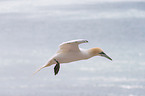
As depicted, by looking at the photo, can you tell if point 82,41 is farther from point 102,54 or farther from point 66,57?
point 102,54

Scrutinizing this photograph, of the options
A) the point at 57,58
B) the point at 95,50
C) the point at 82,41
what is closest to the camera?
the point at 82,41

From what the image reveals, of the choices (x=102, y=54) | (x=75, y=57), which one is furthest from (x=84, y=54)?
(x=102, y=54)

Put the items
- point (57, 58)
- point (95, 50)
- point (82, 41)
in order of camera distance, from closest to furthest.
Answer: point (82, 41) < point (57, 58) < point (95, 50)

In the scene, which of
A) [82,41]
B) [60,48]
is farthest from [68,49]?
[82,41]

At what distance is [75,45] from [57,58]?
0.35 m

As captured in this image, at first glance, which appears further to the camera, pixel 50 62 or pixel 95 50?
pixel 95 50

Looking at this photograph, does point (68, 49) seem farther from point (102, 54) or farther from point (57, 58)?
point (102, 54)

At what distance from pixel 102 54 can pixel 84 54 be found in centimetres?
59

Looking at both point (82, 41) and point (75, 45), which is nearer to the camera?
point (82, 41)

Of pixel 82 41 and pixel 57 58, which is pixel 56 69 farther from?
pixel 82 41

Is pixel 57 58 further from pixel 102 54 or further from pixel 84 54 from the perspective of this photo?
pixel 102 54

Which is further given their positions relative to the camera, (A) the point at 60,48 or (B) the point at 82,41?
(A) the point at 60,48

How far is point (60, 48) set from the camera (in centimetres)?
623

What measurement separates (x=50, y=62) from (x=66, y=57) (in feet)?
0.83
